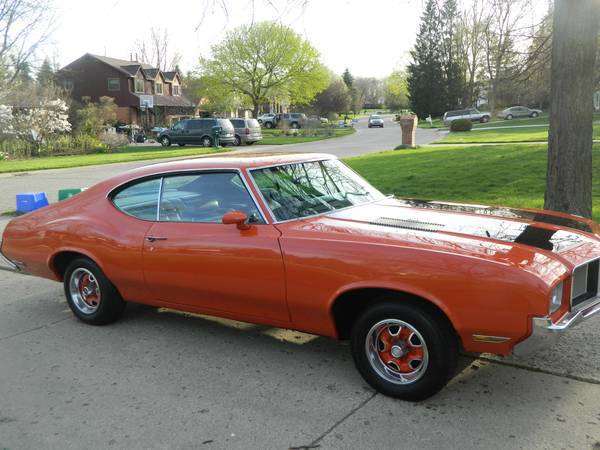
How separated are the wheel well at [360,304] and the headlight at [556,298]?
57 cm

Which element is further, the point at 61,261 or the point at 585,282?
the point at 61,261

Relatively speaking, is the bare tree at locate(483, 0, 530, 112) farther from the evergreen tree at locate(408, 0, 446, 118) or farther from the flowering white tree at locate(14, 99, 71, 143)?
the evergreen tree at locate(408, 0, 446, 118)

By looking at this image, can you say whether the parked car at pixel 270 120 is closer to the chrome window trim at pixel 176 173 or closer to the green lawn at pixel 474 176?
the green lawn at pixel 474 176

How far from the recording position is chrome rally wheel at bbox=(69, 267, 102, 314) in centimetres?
507

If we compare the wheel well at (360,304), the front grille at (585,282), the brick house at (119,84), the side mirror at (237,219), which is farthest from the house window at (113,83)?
the front grille at (585,282)

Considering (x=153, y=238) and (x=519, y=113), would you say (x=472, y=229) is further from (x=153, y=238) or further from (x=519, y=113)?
(x=519, y=113)

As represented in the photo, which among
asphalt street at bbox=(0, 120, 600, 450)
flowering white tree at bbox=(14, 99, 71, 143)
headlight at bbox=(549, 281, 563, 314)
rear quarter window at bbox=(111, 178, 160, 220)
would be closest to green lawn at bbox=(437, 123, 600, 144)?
asphalt street at bbox=(0, 120, 600, 450)

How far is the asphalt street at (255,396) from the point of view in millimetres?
3137

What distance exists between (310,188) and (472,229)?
1303 millimetres

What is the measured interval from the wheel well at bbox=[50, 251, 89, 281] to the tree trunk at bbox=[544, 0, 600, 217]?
5390mm

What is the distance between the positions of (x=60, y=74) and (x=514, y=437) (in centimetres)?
6486

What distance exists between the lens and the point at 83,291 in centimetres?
515

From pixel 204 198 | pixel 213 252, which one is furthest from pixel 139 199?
pixel 213 252

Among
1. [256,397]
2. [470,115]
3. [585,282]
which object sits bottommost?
[256,397]
